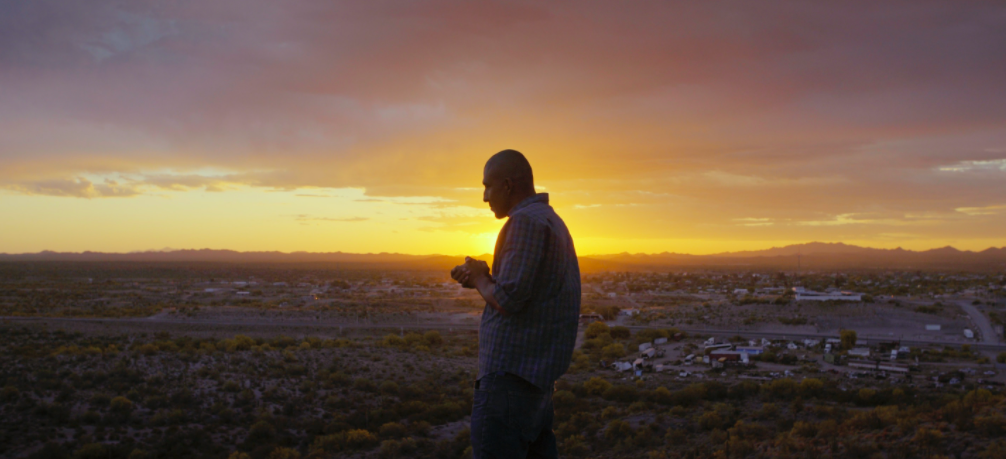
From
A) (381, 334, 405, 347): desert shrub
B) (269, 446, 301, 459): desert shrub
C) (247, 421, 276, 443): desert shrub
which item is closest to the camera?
(269, 446, 301, 459): desert shrub

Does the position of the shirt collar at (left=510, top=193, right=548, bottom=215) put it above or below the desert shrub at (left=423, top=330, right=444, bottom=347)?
above

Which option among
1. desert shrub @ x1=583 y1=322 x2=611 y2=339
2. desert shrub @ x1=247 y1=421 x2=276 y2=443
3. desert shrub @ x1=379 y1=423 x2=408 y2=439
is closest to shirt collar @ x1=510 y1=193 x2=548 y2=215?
desert shrub @ x1=379 y1=423 x2=408 y2=439

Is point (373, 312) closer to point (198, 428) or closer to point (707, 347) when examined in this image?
point (707, 347)

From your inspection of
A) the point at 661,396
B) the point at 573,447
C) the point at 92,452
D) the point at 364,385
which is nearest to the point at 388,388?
the point at 364,385

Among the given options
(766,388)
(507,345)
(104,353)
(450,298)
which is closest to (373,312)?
(450,298)

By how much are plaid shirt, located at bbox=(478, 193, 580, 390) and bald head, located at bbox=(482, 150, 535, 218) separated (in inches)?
5.9

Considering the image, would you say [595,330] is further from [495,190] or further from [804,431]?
[495,190]

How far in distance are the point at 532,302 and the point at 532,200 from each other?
0.53m

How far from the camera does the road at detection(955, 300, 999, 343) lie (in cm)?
3581

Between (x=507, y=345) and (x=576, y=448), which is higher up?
(x=507, y=345)

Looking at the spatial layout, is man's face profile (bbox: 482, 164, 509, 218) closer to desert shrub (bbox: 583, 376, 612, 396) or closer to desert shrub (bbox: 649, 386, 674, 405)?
desert shrub (bbox: 649, 386, 674, 405)

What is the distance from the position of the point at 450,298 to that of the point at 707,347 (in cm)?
3793

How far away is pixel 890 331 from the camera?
39.7 m

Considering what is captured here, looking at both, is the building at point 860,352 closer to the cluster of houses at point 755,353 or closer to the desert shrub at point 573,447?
the cluster of houses at point 755,353
